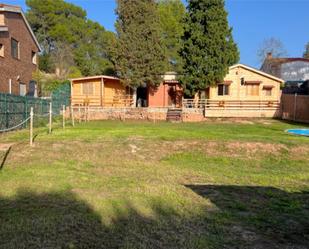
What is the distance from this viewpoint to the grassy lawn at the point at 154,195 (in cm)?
481

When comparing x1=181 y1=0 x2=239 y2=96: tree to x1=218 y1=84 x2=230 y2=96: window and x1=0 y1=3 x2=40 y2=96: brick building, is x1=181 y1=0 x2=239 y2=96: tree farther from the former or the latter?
x1=0 y1=3 x2=40 y2=96: brick building

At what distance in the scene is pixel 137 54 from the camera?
31.2 m

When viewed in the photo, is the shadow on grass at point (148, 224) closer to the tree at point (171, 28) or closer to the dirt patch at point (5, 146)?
the dirt patch at point (5, 146)

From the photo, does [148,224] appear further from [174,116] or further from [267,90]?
[267,90]

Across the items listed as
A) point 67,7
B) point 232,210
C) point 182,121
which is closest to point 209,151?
point 232,210

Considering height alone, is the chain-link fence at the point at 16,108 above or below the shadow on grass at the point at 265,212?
above

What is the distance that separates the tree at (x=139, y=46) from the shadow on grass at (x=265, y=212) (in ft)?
80.1

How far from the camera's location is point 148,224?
527 cm

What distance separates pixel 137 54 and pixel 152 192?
25.3 meters

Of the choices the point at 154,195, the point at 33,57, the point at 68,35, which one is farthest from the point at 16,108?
the point at 68,35

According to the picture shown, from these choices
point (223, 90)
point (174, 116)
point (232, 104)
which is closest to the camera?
point (174, 116)

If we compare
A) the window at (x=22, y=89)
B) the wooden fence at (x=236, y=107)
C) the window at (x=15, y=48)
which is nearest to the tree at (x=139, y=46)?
the wooden fence at (x=236, y=107)

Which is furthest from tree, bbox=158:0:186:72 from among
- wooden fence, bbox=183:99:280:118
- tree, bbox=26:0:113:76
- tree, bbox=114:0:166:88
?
wooden fence, bbox=183:99:280:118

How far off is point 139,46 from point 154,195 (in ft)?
85.0
